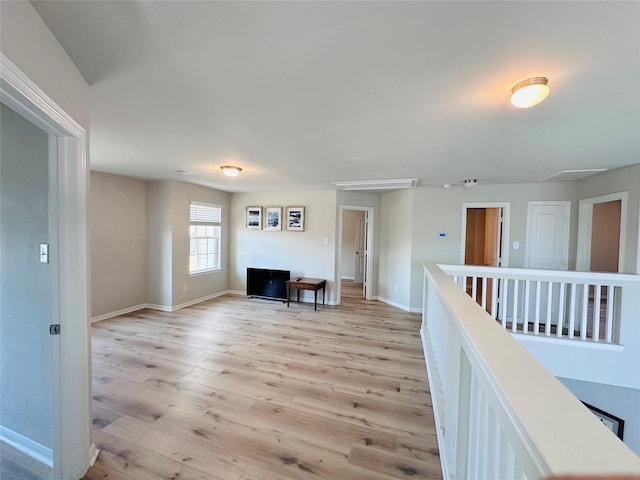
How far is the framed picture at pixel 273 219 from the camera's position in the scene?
5.76m

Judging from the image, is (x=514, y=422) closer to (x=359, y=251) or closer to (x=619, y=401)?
(x=619, y=401)

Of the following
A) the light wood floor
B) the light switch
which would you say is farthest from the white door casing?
the light switch

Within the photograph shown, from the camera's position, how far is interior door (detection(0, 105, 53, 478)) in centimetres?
154

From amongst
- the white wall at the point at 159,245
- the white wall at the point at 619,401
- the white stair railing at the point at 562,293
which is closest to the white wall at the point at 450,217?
the white stair railing at the point at 562,293

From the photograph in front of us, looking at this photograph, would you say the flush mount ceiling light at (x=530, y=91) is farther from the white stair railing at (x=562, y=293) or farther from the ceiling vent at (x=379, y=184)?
the ceiling vent at (x=379, y=184)

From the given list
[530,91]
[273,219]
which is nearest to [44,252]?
[530,91]

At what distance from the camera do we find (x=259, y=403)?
226 cm

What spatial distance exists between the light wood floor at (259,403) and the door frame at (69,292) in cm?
24

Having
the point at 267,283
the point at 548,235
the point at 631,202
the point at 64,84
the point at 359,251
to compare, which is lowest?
the point at 267,283

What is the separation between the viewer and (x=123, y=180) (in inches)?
175

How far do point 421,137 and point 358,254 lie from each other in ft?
18.8

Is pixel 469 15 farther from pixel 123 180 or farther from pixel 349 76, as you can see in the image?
pixel 123 180

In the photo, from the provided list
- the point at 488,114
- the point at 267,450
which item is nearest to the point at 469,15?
the point at 488,114

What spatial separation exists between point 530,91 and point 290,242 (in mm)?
4669
